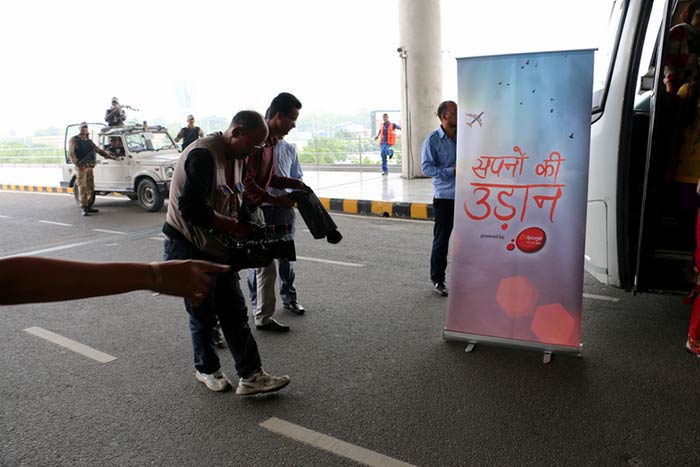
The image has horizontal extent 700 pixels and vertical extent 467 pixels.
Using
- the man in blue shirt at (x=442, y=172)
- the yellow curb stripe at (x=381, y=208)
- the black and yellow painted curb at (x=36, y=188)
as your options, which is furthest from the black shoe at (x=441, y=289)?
the black and yellow painted curb at (x=36, y=188)

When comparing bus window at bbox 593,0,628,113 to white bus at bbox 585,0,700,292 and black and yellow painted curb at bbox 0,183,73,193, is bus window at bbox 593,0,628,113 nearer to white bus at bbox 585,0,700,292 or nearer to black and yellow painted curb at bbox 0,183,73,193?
white bus at bbox 585,0,700,292

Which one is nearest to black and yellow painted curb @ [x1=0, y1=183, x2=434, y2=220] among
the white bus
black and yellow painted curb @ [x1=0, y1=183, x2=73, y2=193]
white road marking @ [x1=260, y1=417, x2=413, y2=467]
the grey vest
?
the white bus

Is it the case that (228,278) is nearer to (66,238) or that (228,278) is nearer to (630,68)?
(630,68)

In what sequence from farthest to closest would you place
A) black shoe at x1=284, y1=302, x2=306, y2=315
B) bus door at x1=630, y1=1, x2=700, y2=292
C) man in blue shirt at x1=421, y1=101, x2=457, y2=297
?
man in blue shirt at x1=421, y1=101, x2=457, y2=297 < black shoe at x1=284, y1=302, x2=306, y2=315 < bus door at x1=630, y1=1, x2=700, y2=292

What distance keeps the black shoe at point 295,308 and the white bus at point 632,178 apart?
2405 millimetres

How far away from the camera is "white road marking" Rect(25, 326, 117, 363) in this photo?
13.6 ft

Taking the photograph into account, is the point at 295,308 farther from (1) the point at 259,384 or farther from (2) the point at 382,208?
(2) the point at 382,208

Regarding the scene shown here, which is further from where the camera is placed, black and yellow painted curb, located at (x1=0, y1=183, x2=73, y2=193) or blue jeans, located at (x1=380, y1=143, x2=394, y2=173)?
black and yellow painted curb, located at (x1=0, y1=183, x2=73, y2=193)

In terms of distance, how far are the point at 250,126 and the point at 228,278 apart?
903mm

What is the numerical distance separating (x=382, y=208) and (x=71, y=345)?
263 inches

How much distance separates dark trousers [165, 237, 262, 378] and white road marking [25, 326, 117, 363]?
106 cm

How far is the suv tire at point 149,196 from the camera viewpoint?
11930mm

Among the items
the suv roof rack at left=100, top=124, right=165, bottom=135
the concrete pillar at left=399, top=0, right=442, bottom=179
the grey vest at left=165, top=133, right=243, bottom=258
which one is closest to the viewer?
the grey vest at left=165, top=133, right=243, bottom=258

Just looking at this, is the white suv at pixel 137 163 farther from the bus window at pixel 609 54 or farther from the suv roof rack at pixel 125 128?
the bus window at pixel 609 54
